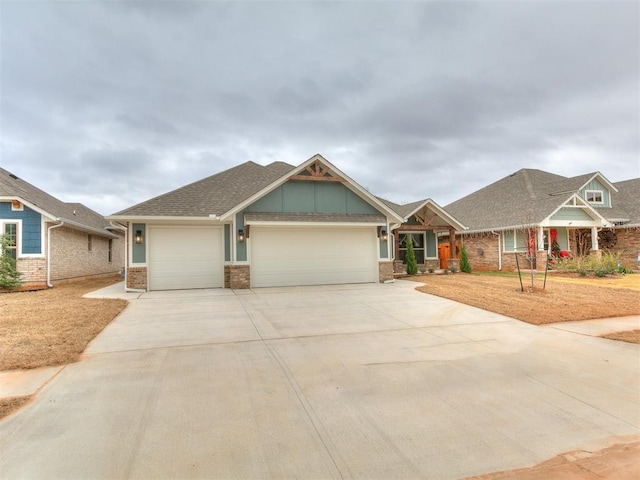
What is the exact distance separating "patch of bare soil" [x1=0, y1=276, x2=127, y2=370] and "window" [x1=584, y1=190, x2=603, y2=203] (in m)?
27.2

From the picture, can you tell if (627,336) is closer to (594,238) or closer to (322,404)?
(322,404)

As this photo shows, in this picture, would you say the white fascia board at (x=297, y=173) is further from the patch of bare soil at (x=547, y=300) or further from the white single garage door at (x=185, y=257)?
the patch of bare soil at (x=547, y=300)

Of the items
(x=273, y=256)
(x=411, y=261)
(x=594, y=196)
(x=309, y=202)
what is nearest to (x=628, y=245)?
(x=594, y=196)

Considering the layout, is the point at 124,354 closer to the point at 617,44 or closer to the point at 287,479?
the point at 287,479

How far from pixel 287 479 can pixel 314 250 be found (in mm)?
11547

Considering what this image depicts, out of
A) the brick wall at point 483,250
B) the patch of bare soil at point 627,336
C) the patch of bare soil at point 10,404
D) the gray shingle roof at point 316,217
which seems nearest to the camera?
the patch of bare soil at point 10,404

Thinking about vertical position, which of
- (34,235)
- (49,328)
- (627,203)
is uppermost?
(627,203)

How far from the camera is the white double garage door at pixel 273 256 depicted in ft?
42.8

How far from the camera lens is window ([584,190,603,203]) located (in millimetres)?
22500

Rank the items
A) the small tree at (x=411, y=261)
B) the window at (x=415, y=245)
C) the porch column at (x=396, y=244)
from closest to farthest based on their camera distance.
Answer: the small tree at (x=411, y=261), the porch column at (x=396, y=244), the window at (x=415, y=245)

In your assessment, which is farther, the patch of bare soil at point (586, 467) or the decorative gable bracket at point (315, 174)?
the decorative gable bracket at point (315, 174)

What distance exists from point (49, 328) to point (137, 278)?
6.37m

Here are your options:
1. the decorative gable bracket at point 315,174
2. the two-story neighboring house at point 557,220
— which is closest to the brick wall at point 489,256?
the two-story neighboring house at point 557,220

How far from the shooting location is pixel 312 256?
13766mm
